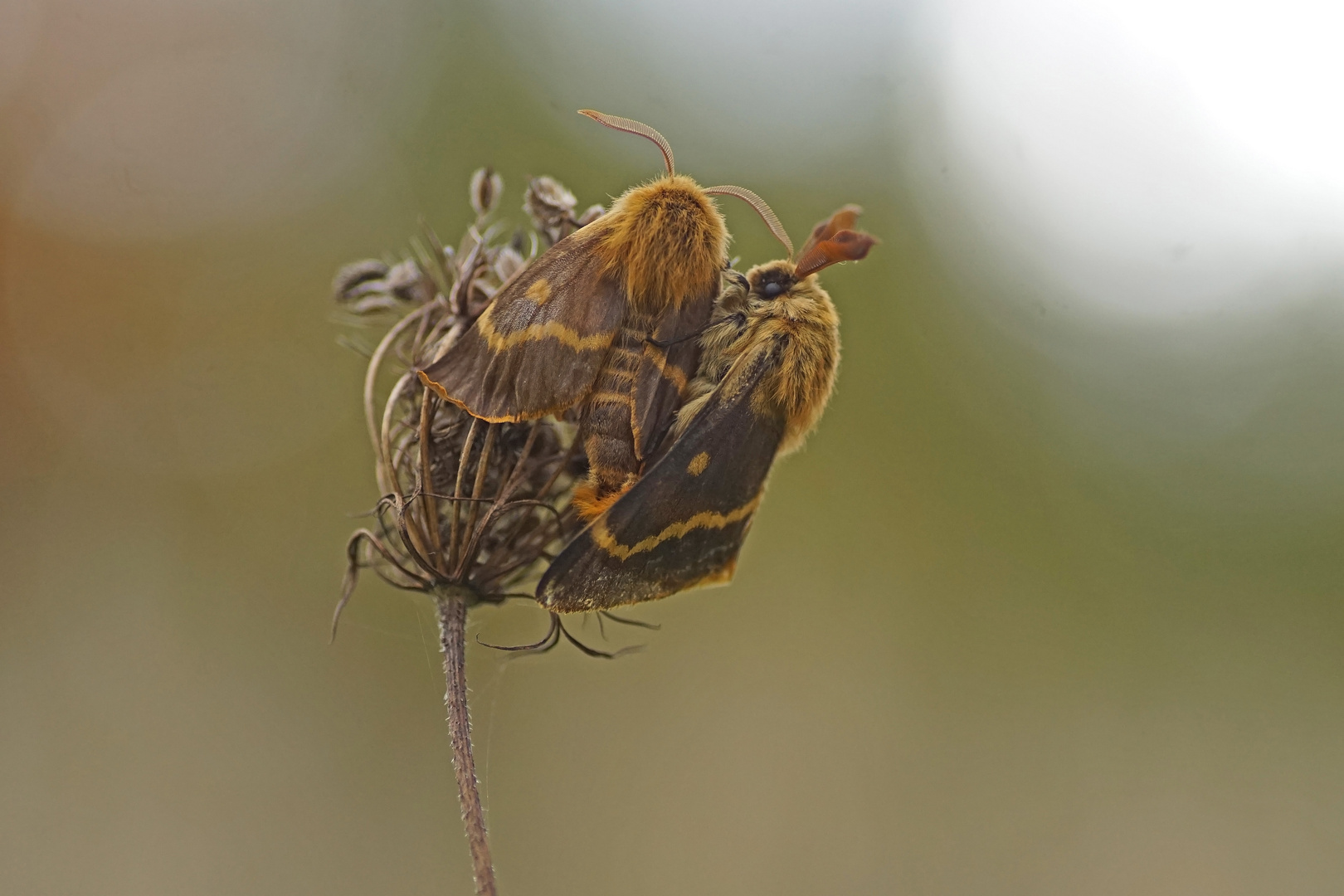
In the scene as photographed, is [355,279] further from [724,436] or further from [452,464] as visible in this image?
[724,436]

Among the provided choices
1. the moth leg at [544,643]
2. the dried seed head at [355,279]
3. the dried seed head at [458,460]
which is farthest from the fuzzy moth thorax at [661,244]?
the moth leg at [544,643]

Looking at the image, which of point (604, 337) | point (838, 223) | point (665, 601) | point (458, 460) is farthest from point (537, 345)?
point (665, 601)

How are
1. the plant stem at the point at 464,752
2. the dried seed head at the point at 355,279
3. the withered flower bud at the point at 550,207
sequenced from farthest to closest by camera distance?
the dried seed head at the point at 355,279 → the withered flower bud at the point at 550,207 → the plant stem at the point at 464,752

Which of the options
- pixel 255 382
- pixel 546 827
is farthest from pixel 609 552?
pixel 546 827

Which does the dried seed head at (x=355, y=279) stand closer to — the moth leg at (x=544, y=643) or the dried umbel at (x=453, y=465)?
the dried umbel at (x=453, y=465)

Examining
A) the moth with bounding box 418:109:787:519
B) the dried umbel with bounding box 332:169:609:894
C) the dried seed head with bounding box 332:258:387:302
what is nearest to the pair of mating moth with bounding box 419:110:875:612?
the moth with bounding box 418:109:787:519

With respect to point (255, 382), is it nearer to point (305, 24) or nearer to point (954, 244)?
point (305, 24)
